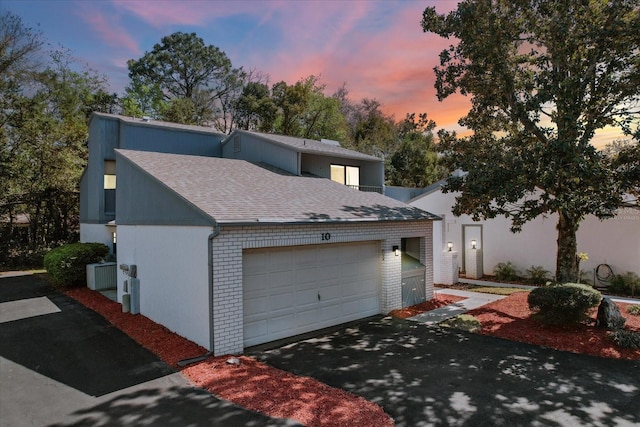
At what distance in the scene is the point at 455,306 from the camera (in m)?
12.8

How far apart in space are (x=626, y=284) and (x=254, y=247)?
14932 millimetres

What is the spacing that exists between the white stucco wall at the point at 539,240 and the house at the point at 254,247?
630 centimetres

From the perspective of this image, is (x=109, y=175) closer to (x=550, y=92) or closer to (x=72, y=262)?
(x=72, y=262)

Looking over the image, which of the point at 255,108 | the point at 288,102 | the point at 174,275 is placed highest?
the point at 288,102

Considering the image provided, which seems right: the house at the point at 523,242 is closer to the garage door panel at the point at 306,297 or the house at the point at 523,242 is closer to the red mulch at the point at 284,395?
the garage door panel at the point at 306,297

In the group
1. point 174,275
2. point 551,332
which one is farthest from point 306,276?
point 551,332

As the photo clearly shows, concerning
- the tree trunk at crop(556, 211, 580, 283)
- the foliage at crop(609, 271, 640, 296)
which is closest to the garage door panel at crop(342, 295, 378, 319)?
the tree trunk at crop(556, 211, 580, 283)

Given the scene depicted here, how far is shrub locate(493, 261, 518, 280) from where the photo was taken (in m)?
17.6

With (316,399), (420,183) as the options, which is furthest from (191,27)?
(316,399)

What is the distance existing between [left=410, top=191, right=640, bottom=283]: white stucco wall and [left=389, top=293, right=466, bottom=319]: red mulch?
3271 mm

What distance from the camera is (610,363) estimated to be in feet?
25.3

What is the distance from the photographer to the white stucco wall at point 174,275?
8.20 m

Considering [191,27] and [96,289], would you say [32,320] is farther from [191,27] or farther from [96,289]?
[191,27]

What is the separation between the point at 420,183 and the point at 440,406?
32414 millimetres
